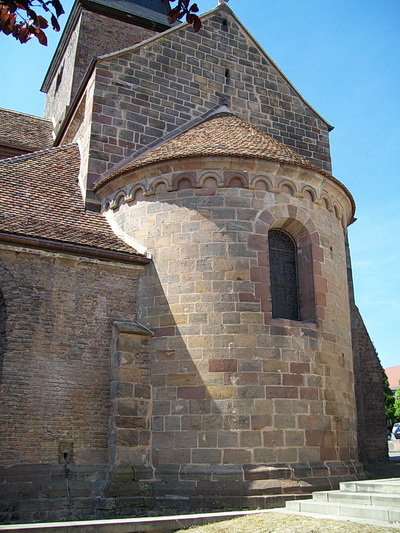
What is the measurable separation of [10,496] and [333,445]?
5.95 meters

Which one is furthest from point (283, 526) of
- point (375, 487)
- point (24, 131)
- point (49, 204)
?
→ point (24, 131)

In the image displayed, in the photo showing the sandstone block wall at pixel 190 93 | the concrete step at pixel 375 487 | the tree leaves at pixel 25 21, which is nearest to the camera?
the tree leaves at pixel 25 21

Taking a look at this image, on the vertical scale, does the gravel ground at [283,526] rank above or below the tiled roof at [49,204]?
below

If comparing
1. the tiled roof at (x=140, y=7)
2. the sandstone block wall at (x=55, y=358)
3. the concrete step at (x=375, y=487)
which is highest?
the tiled roof at (x=140, y=7)

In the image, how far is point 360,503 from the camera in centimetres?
803

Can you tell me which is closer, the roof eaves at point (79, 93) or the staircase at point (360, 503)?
the staircase at point (360, 503)

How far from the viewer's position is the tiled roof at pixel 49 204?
432 inches

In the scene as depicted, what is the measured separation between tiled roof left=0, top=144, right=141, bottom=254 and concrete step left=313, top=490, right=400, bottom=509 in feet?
19.3

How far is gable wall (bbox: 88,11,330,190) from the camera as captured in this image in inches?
547

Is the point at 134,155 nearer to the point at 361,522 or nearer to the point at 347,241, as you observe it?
the point at 347,241

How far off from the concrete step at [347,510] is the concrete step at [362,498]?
147 mm

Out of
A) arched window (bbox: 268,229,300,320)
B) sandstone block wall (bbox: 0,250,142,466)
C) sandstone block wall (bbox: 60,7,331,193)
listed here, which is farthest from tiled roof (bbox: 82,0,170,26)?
sandstone block wall (bbox: 0,250,142,466)

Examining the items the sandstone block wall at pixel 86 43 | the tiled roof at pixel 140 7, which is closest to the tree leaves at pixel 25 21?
the sandstone block wall at pixel 86 43

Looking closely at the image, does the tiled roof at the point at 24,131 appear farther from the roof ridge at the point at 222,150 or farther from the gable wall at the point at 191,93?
the roof ridge at the point at 222,150
